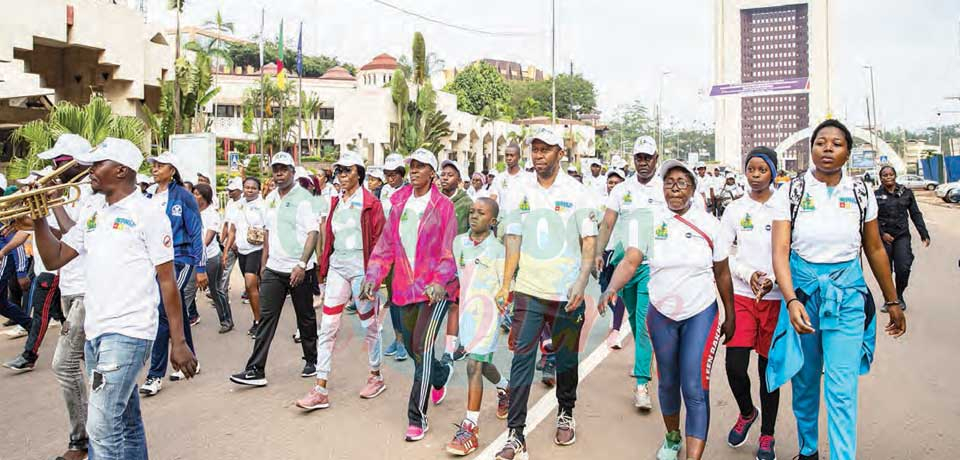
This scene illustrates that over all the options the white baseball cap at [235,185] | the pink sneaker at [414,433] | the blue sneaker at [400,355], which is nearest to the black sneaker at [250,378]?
the blue sneaker at [400,355]

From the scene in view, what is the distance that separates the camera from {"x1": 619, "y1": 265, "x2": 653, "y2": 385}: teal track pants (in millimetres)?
6125

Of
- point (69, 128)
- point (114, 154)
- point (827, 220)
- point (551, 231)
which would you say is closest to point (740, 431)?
point (827, 220)

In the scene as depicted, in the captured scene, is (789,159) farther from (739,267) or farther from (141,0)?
(739,267)

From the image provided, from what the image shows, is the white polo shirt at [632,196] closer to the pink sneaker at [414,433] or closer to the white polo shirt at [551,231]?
the white polo shirt at [551,231]

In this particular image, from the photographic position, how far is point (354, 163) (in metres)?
6.88

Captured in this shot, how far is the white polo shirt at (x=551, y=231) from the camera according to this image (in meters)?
5.01

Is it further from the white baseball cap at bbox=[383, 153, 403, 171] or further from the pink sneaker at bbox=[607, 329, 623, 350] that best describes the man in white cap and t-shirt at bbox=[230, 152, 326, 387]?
the pink sneaker at bbox=[607, 329, 623, 350]

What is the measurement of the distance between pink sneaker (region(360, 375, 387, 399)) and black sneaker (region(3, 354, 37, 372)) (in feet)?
10.8

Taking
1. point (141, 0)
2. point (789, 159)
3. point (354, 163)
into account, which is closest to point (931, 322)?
point (354, 163)

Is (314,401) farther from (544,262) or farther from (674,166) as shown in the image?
(674,166)

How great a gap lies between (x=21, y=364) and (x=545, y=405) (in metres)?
4.86

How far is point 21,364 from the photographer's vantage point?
7359 mm

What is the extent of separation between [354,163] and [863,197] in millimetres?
4075

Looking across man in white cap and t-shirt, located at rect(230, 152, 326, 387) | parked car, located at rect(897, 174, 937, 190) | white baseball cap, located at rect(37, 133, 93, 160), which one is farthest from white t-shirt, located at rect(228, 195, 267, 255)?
parked car, located at rect(897, 174, 937, 190)
